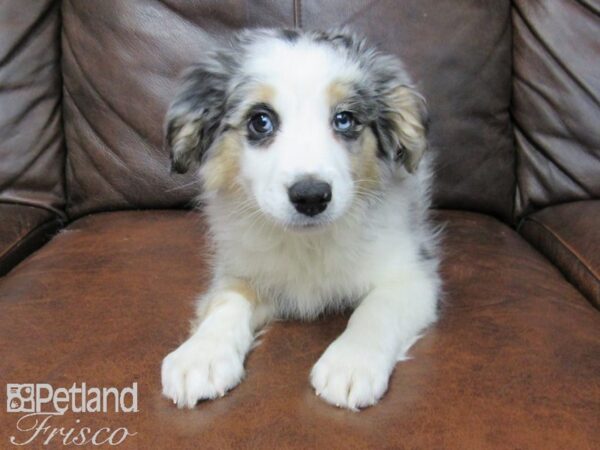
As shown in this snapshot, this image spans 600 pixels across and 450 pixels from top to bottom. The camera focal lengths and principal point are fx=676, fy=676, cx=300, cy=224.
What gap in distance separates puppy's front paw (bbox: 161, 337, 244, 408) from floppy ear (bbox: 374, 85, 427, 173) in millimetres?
733

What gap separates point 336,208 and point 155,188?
1.09m

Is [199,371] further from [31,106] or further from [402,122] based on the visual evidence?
[31,106]

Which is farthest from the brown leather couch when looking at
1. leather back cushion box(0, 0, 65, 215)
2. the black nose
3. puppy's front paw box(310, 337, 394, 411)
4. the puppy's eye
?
the puppy's eye

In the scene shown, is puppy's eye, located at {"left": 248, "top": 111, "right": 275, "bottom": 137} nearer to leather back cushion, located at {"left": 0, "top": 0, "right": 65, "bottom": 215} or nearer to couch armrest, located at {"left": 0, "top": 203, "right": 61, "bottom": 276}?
Result: couch armrest, located at {"left": 0, "top": 203, "right": 61, "bottom": 276}

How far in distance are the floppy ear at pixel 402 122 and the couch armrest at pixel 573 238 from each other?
563mm

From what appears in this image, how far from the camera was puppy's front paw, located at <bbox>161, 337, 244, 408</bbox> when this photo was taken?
1.39 metres

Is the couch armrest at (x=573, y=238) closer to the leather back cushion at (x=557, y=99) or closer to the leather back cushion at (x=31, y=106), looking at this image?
the leather back cushion at (x=557, y=99)

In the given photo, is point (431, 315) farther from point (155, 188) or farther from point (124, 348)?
point (155, 188)

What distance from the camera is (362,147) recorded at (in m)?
1.80

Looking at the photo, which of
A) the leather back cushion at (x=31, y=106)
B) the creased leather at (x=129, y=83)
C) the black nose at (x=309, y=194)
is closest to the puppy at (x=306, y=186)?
the black nose at (x=309, y=194)

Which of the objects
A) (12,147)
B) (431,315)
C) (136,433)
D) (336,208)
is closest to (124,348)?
(136,433)

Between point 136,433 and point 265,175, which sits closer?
point 136,433

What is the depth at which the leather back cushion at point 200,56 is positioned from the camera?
2.37m

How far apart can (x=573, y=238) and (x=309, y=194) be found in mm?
980
